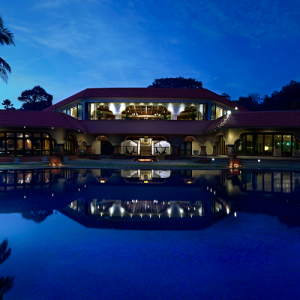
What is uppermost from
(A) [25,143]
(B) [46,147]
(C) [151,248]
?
(A) [25,143]

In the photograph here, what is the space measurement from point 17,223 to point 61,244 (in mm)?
1795

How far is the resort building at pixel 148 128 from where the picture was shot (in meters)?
24.4

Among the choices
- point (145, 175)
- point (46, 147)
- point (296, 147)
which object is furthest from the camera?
point (46, 147)

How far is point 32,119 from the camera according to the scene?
24672 mm

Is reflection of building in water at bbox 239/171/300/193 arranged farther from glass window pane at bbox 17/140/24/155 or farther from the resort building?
glass window pane at bbox 17/140/24/155

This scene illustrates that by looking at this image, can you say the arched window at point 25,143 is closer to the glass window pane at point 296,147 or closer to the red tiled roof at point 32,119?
the red tiled roof at point 32,119

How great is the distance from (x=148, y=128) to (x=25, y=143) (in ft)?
50.6

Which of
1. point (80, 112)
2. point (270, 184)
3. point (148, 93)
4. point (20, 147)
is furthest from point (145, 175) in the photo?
point (80, 112)

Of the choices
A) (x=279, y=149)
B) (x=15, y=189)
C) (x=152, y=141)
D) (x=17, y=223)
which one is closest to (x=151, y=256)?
(x=17, y=223)

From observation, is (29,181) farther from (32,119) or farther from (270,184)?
(32,119)

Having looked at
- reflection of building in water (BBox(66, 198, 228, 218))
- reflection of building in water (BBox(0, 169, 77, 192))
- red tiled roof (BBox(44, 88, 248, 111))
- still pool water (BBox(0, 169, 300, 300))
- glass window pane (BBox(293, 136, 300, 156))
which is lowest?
still pool water (BBox(0, 169, 300, 300))

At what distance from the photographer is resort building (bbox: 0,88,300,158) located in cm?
2444

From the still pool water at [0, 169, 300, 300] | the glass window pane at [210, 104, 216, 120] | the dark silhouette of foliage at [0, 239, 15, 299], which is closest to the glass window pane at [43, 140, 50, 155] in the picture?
the still pool water at [0, 169, 300, 300]

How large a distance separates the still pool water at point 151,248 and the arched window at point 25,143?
20.7 meters
